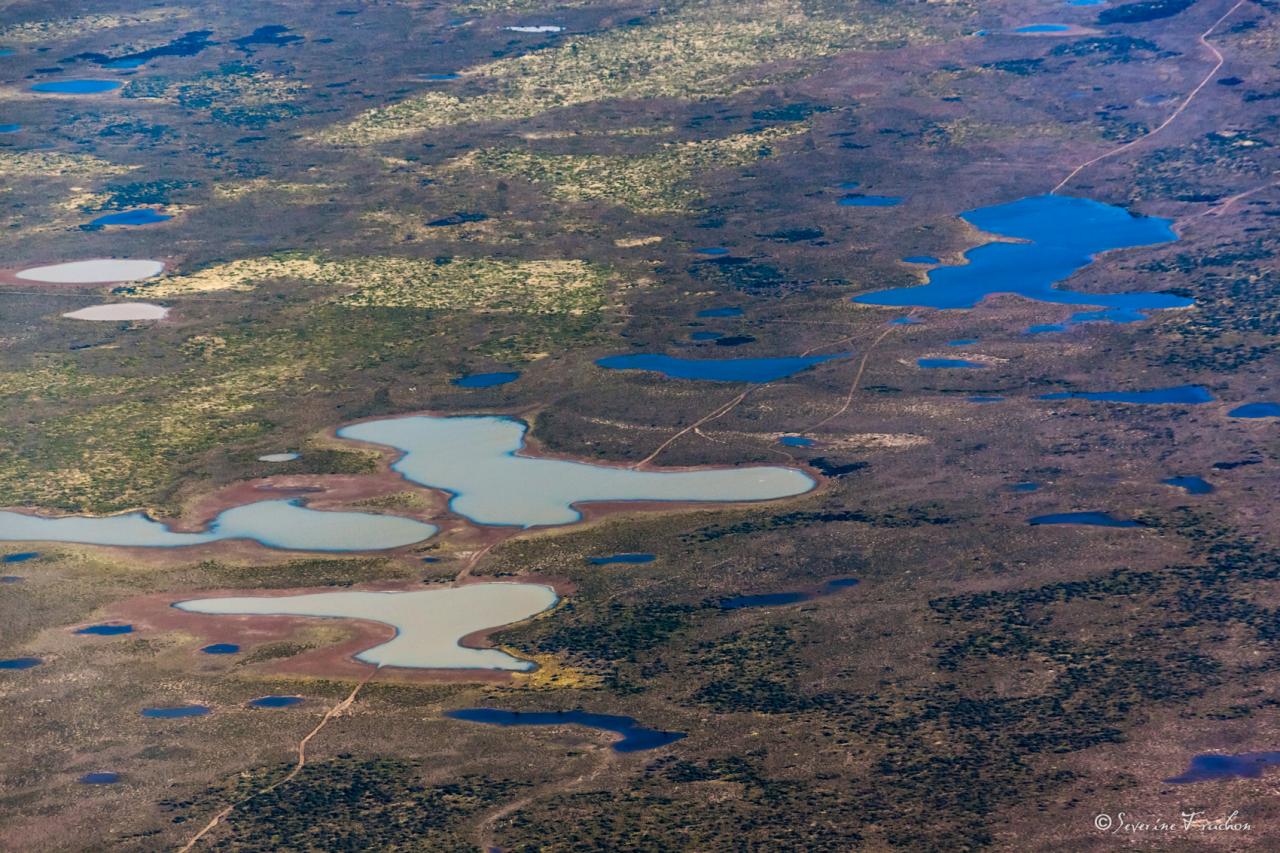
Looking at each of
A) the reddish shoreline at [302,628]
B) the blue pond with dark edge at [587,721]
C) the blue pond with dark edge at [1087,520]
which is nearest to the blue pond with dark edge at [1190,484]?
the blue pond with dark edge at [1087,520]

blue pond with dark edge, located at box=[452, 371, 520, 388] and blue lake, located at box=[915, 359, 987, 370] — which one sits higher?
blue pond with dark edge, located at box=[452, 371, 520, 388]

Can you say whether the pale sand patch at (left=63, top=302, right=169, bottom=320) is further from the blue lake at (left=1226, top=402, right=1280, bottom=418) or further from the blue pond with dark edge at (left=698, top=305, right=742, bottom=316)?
the blue lake at (left=1226, top=402, right=1280, bottom=418)

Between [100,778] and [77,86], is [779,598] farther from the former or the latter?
[77,86]

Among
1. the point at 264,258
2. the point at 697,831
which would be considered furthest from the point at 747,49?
the point at 697,831

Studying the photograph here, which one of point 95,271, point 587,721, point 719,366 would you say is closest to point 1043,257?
point 719,366

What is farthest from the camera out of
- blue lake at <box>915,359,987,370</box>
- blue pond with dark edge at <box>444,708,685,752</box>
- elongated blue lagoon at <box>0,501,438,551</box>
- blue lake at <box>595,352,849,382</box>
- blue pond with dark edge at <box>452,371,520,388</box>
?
blue pond with dark edge at <box>452,371,520,388</box>

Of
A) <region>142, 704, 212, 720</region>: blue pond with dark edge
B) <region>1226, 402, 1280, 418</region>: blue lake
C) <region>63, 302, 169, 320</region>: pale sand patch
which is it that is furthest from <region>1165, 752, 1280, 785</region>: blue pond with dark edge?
<region>63, 302, 169, 320</region>: pale sand patch
